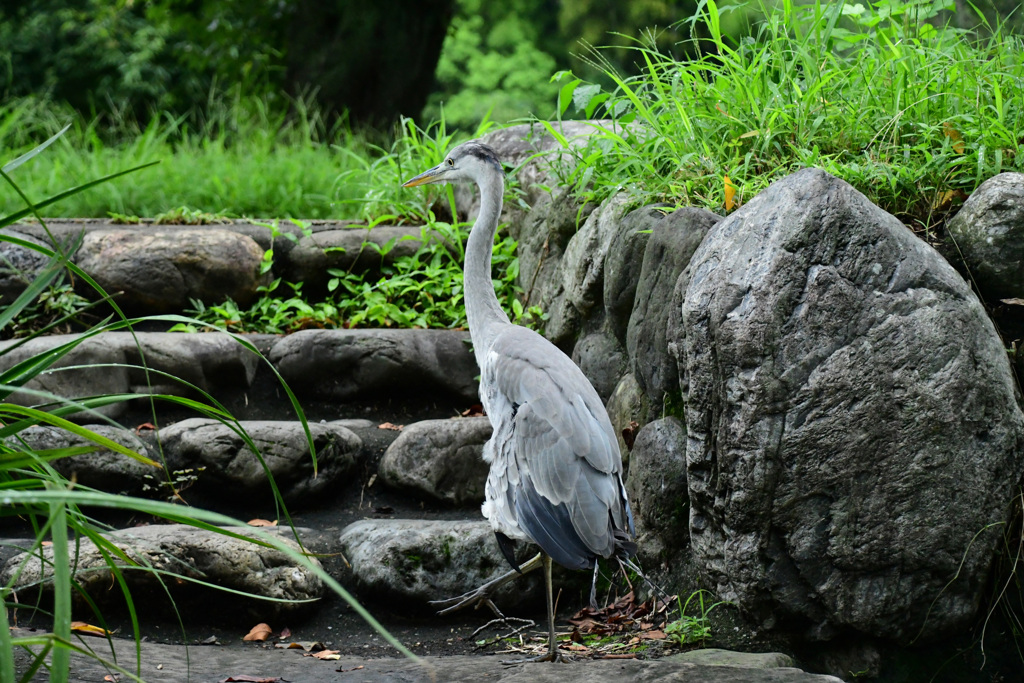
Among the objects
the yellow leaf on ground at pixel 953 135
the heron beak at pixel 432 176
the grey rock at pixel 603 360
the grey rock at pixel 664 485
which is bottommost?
the grey rock at pixel 664 485

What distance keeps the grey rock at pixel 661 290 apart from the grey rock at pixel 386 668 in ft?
3.25

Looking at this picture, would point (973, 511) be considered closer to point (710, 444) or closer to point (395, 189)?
point (710, 444)

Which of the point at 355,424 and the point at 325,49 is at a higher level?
the point at 325,49

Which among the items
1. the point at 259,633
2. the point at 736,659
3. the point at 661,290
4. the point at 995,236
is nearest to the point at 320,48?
the point at 661,290

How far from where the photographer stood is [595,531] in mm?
2584

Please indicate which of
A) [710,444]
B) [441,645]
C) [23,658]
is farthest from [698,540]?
[23,658]

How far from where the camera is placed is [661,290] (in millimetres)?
3105

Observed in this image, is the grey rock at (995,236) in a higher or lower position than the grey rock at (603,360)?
higher

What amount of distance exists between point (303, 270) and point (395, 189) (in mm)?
909

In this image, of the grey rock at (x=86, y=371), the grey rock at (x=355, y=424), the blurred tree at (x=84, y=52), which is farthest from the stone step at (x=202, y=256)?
the blurred tree at (x=84, y=52)

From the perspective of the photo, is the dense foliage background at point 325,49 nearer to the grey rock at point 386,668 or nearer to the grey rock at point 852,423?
the grey rock at point 852,423

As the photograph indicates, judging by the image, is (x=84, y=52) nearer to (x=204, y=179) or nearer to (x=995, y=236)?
(x=204, y=179)

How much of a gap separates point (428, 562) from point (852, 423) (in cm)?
165

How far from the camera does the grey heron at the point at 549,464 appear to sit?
8.61 feet
